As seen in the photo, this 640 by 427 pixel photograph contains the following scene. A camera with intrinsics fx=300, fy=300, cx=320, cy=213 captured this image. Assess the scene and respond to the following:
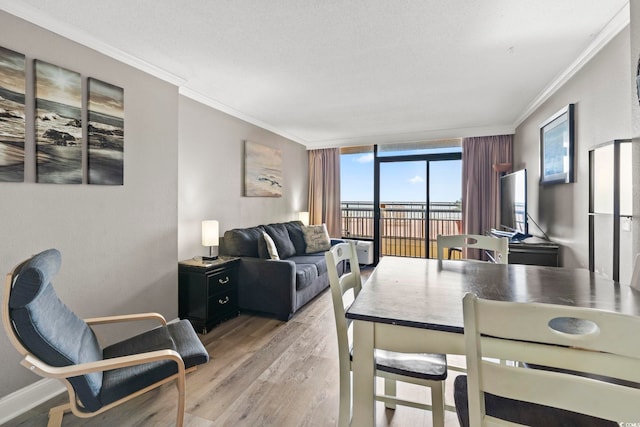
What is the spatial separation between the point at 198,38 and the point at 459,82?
251 cm

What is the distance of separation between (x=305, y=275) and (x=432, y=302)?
2.40m

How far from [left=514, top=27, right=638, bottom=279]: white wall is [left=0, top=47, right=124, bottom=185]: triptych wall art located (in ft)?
12.3

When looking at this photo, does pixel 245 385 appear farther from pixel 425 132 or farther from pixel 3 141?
pixel 425 132

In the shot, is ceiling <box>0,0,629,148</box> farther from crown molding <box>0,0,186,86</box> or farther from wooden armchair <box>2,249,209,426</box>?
wooden armchair <box>2,249,209,426</box>

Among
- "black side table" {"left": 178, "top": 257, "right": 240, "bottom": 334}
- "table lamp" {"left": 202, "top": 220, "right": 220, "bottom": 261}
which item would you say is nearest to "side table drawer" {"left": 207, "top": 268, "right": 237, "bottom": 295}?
"black side table" {"left": 178, "top": 257, "right": 240, "bottom": 334}

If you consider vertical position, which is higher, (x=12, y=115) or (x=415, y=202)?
(x=12, y=115)

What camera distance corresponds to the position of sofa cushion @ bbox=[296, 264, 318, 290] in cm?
339

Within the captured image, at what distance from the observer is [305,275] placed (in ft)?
11.5

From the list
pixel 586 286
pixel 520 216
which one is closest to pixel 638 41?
pixel 586 286

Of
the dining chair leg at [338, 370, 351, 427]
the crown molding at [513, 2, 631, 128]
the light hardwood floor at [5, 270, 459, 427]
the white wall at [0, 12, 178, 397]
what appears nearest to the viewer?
the dining chair leg at [338, 370, 351, 427]

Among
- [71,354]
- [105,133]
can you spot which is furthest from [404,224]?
[71,354]

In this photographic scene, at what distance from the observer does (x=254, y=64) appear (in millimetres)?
2695

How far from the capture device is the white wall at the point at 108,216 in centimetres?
187

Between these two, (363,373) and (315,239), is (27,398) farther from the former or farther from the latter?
(315,239)
